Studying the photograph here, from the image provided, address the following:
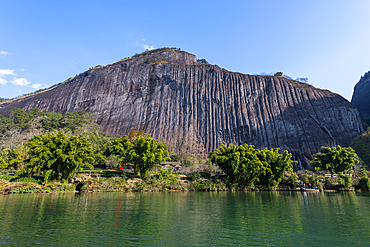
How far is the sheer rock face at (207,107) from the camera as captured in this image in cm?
6466

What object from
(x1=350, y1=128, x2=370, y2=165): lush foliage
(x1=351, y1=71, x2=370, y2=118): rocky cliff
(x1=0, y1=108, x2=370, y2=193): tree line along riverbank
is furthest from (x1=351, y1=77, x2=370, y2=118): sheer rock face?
(x1=0, y1=108, x2=370, y2=193): tree line along riverbank

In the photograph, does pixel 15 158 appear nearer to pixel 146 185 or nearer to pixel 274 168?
pixel 146 185

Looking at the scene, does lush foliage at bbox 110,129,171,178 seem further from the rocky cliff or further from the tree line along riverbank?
the rocky cliff

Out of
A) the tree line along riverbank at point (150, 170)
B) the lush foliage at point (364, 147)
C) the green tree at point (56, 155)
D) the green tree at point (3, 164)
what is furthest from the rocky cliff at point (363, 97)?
the green tree at point (3, 164)

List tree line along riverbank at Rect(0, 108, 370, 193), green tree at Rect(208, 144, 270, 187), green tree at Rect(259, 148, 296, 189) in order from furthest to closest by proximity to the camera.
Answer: green tree at Rect(259, 148, 296, 189) → green tree at Rect(208, 144, 270, 187) → tree line along riverbank at Rect(0, 108, 370, 193)

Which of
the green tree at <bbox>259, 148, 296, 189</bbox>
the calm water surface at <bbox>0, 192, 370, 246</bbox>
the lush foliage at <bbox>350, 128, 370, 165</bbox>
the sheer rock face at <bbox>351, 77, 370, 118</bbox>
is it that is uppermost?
the sheer rock face at <bbox>351, 77, 370, 118</bbox>

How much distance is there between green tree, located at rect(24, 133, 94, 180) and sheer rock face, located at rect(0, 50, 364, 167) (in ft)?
118

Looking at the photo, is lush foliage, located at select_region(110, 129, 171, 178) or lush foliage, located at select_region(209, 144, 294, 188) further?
lush foliage, located at select_region(209, 144, 294, 188)

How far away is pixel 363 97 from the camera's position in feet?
309

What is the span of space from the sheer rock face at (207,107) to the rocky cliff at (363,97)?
2899cm

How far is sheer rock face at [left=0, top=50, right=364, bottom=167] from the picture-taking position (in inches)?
2546

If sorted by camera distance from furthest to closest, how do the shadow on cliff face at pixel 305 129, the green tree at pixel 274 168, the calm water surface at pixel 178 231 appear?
the shadow on cliff face at pixel 305 129, the green tree at pixel 274 168, the calm water surface at pixel 178 231

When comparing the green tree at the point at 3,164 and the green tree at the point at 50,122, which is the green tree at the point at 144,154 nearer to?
the green tree at the point at 3,164

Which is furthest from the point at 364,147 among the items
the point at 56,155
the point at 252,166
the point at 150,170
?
the point at 56,155
